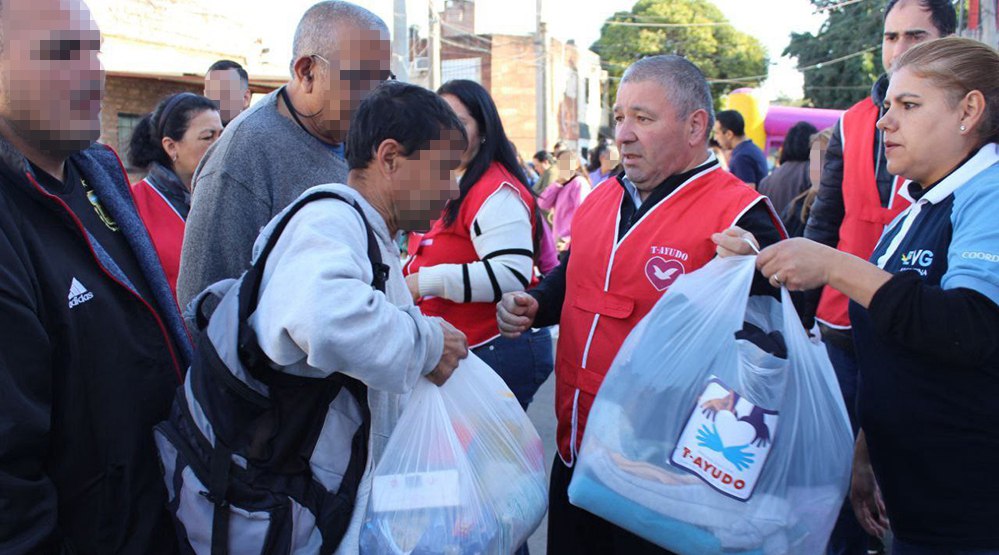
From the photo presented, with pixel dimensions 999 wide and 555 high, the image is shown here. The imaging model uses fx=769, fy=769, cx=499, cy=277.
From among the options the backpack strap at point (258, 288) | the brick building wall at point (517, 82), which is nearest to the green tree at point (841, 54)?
the brick building wall at point (517, 82)

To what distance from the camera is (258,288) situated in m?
1.63

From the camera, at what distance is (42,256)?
4.89ft

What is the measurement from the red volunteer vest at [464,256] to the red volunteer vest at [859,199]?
1.25 meters

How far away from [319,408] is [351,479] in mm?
175

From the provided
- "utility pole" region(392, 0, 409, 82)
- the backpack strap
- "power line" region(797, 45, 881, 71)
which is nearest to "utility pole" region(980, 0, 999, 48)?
the backpack strap

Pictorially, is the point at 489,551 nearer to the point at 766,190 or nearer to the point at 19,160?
the point at 19,160

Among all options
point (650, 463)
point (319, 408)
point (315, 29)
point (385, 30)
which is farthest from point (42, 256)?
point (650, 463)

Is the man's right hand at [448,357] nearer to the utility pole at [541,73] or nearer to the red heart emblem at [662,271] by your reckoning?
the red heart emblem at [662,271]

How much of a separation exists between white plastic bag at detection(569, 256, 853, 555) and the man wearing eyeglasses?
3.58 feet

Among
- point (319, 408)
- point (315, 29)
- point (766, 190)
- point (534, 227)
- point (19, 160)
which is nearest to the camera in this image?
point (19, 160)

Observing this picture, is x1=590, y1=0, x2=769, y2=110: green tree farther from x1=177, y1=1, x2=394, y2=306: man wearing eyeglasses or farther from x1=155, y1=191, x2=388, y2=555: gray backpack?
x1=155, y1=191, x2=388, y2=555: gray backpack

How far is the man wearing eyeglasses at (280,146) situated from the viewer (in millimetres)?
2215

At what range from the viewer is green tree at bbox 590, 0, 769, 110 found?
1922 inches

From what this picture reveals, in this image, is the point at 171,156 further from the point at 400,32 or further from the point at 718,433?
the point at 400,32
